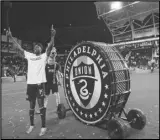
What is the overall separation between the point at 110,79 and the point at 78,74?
80 cm

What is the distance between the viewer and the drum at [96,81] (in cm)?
303

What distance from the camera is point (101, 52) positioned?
10.1ft

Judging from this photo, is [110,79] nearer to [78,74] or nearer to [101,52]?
[101,52]

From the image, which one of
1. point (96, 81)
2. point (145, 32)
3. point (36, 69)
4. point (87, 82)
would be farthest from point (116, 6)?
point (36, 69)

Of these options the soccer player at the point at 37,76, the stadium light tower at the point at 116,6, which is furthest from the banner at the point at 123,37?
the soccer player at the point at 37,76

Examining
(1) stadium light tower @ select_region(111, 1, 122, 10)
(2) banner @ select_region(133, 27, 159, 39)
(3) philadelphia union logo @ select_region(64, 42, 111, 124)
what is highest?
(1) stadium light tower @ select_region(111, 1, 122, 10)

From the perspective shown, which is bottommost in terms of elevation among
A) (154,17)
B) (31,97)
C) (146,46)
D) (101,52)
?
(31,97)

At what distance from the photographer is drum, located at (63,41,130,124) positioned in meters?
3.03

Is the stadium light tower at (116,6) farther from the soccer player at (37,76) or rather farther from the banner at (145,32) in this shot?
the soccer player at (37,76)

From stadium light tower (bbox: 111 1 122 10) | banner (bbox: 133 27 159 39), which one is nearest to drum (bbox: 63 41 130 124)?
banner (bbox: 133 27 159 39)

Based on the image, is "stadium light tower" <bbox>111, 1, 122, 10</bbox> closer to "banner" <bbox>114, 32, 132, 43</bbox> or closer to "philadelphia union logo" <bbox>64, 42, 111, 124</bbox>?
"banner" <bbox>114, 32, 132, 43</bbox>

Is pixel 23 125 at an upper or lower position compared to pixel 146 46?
lower

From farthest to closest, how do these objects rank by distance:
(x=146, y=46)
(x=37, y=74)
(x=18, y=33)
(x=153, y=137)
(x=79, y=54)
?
(x=146, y=46) < (x=18, y=33) < (x=79, y=54) < (x=37, y=74) < (x=153, y=137)

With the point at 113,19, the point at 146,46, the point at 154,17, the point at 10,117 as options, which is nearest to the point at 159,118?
the point at 10,117
